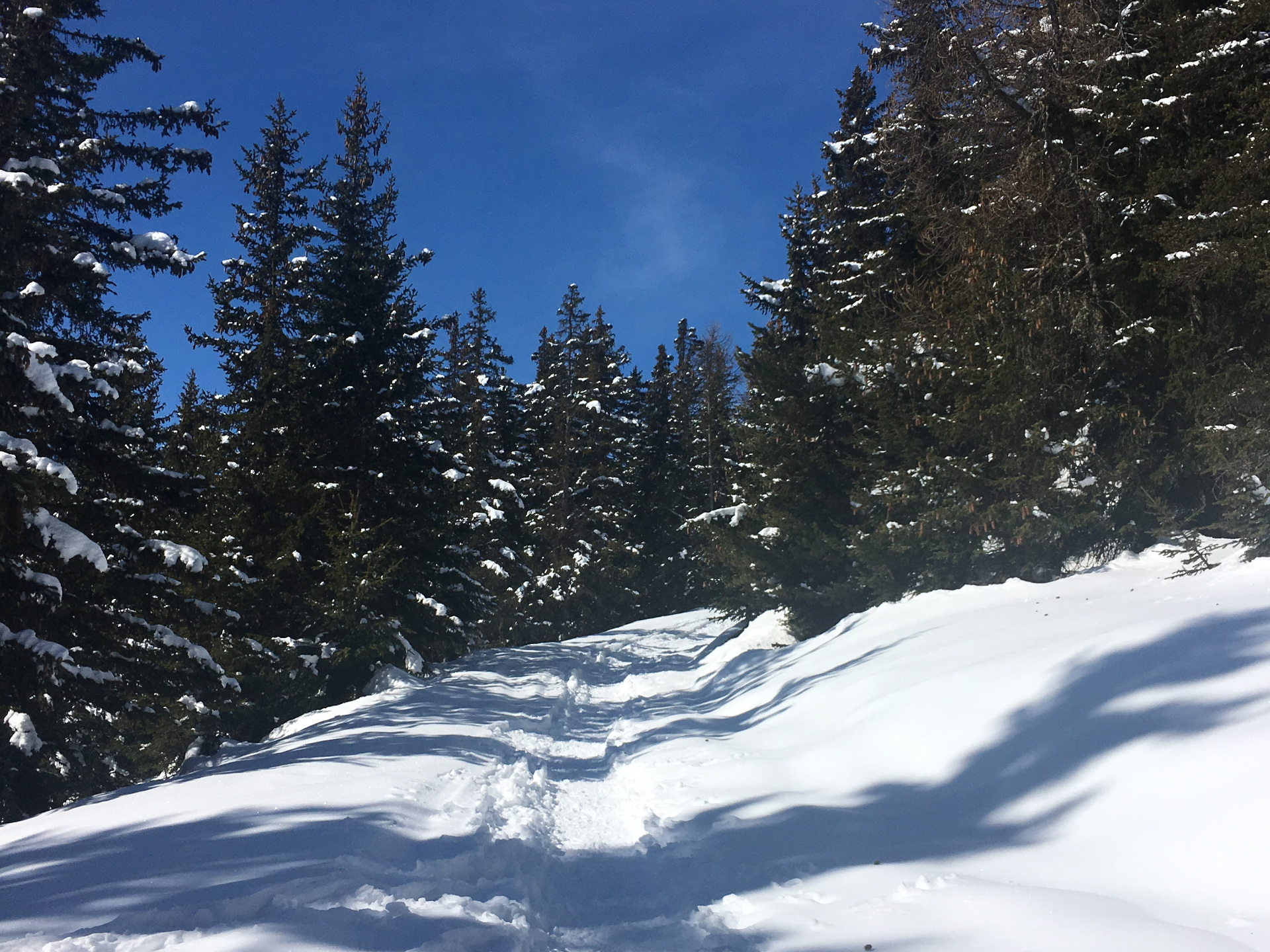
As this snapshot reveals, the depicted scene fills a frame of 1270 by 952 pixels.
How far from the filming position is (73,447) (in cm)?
981

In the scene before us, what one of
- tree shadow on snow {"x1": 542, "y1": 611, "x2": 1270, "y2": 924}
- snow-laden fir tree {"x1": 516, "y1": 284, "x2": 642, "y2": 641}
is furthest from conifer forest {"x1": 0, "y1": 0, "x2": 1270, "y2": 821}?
snow-laden fir tree {"x1": 516, "y1": 284, "x2": 642, "y2": 641}

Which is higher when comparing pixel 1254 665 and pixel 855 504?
pixel 855 504

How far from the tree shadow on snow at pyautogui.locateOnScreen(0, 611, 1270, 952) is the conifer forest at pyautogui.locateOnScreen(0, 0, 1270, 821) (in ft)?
15.0

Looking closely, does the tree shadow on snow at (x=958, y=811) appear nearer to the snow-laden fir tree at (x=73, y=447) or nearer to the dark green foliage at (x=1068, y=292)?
the dark green foliage at (x=1068, y=292)

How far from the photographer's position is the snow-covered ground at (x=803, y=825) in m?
3.67

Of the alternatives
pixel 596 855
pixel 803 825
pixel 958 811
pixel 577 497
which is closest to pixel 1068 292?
pixel 958 811

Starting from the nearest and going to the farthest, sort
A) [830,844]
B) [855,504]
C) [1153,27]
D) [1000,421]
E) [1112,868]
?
[1112,868] < [830,844] < [1153,27] < [1000,421] < [855,504]

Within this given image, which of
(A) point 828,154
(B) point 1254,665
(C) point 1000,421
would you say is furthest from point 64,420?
(A) point 828,154

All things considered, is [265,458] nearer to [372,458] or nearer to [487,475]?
[372,458]

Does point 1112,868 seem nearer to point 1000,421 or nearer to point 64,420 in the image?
point 1000,421

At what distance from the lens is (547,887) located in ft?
15.7

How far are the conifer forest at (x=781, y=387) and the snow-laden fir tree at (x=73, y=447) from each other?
47 millimetres

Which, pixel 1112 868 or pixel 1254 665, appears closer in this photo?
pixel 1112 868

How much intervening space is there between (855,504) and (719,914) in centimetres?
1281
